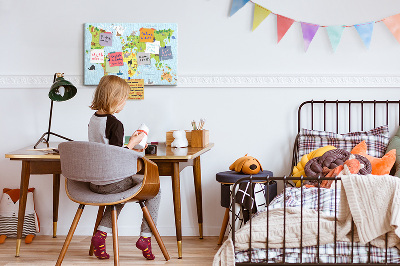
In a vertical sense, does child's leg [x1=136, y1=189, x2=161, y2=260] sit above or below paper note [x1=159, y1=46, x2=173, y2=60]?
below

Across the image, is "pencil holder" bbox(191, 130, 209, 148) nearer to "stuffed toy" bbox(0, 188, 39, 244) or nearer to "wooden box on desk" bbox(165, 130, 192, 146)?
"wooden box on desk" bbox(165, 130, 192, 146)

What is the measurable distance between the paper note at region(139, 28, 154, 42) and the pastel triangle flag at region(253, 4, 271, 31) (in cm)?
71

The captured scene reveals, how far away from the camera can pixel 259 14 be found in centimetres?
371

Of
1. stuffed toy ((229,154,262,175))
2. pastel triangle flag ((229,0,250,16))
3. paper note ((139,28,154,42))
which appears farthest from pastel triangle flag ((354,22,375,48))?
paper note ((139,28,154,42))

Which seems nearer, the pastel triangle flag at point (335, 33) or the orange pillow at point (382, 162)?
the orange pillow at point (382, 162)

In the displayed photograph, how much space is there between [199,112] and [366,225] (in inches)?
67.0

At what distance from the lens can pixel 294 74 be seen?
3.72m

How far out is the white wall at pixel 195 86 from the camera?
12.2 ft

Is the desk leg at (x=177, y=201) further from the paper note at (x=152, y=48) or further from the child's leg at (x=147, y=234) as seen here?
the paper note at (x=152, y=48)

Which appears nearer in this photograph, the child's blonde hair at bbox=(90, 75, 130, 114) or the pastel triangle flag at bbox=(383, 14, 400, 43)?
the child's blonde hair at bbox=(90, 75, 130, 114)

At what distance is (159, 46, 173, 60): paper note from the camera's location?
3.73 meters

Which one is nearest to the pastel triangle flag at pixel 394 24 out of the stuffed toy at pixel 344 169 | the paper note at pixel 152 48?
the stuffed toy at pixel 344 169

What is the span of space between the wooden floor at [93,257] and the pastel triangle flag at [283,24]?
1.49 m

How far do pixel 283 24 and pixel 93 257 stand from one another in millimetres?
1978
